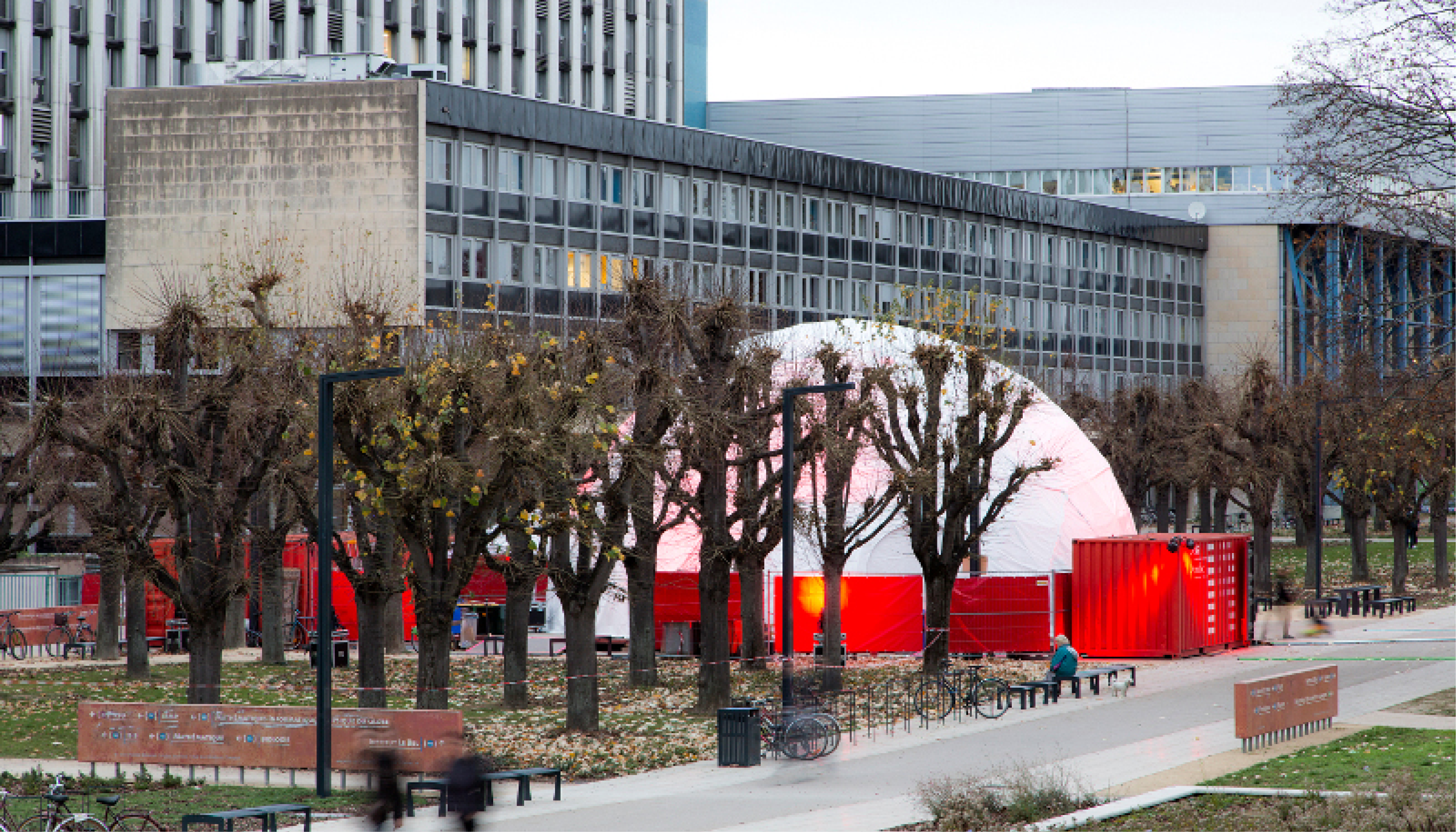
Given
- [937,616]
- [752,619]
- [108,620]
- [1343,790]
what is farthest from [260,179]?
[1343,790]

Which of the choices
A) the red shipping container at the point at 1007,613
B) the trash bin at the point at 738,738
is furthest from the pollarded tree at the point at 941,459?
the trash bin at the point at 738,738

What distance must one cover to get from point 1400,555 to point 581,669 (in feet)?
114

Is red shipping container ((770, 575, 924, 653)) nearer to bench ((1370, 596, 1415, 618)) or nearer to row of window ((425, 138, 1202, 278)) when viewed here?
bench ((1370, 596, 1415, 618))

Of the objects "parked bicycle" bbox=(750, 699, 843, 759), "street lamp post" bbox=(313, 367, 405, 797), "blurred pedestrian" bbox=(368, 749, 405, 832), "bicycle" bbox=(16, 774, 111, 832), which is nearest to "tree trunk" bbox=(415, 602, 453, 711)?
"street lamp post" bbox=(313, 367, 405, 797)

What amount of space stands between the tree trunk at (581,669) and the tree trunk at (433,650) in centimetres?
262

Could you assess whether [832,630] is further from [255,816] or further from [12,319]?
[12,319]

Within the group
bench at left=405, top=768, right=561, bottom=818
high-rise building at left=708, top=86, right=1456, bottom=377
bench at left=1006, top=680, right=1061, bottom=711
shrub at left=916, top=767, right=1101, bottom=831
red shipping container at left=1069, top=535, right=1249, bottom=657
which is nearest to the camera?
shrub at left=916, top=767, right=1101, bottom=831

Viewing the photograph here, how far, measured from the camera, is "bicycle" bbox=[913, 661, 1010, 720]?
102 feet

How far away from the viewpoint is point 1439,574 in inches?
2274

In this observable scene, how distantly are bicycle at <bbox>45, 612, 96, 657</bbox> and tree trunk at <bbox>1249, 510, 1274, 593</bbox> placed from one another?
111 ft

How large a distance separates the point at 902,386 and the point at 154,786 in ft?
62.7

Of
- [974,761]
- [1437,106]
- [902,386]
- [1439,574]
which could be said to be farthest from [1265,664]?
[1439,574]

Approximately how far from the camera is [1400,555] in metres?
54.5

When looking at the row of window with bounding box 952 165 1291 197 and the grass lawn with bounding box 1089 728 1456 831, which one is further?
the row of window with bounding box 952 165 1291 197
